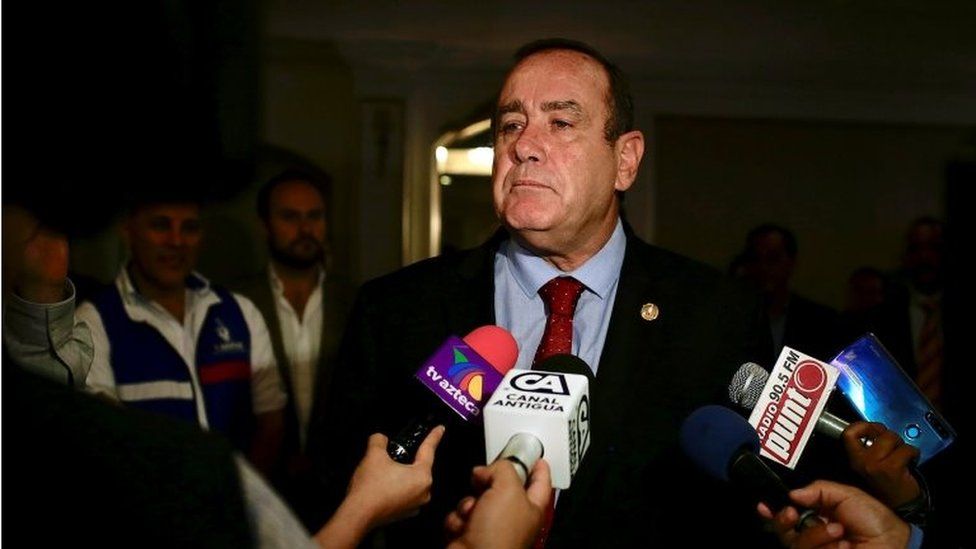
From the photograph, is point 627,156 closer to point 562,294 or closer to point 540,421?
point 562,294

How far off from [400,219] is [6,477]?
496cm

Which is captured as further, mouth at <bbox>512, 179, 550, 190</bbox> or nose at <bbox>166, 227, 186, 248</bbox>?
nose at <bbox>166, 227, 186, 248</bbox>

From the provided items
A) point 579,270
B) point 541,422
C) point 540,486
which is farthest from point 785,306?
point 540,486

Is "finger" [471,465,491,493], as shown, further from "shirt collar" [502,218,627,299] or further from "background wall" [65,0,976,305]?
"background wall" [65,0,976,305]

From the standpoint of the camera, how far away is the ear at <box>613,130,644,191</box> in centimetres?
179

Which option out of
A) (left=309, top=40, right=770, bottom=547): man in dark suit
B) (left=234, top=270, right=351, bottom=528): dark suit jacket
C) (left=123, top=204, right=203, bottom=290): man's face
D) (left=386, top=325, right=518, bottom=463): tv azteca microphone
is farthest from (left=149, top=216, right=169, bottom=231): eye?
(left=386, top=325, right=518, bottom=463): tv azteca microphone

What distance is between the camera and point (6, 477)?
56cm

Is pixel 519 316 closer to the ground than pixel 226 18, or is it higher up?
closer to the ground

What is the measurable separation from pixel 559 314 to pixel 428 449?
1.78 feet

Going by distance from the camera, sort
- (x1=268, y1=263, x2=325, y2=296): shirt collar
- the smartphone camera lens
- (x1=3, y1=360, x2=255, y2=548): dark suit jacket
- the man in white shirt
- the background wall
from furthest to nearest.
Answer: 1. the background wall
2. (x1=268, y1=263, x2=325, y2=296): shirt collar
3. the man in white shirt
4. the smartphone camera lens
5. (x1=3, y1=360, x2=255, y2=548): dark suit jacket

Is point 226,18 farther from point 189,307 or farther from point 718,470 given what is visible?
point 189,307

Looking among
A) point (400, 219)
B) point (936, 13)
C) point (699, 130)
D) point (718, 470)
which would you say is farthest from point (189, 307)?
point (699, 130)

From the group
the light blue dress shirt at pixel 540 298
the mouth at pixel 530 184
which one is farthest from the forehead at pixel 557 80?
the light blue dress shirt at pixel 540 298

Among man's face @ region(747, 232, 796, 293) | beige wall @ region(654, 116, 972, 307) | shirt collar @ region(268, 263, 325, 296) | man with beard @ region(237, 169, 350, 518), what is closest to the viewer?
man with beard @ region(237, 169, 350, 518)
